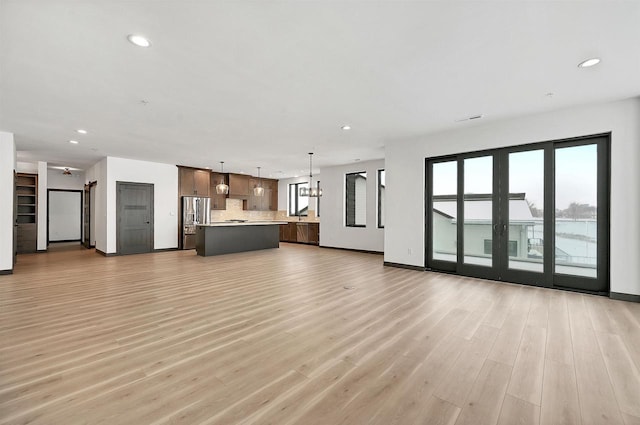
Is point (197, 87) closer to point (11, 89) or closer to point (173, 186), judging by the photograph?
point (11, 89)

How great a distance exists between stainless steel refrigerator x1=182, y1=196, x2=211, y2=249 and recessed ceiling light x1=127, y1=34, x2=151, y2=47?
302 inches

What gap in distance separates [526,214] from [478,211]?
0.74m

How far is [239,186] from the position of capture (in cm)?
1156

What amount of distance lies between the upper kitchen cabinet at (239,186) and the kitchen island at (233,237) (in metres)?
2.62

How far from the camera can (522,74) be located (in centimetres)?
328

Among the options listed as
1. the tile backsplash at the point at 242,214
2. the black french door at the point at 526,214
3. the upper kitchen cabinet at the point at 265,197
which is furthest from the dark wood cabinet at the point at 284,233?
the black french door at the point at 526,214

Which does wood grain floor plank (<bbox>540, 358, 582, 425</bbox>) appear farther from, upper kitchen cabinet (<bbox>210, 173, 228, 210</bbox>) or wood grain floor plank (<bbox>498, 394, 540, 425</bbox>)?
upper kitchen cabinet (<bbox>210, 173, 228, 210</bbox>)

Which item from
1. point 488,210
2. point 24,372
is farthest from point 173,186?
point 488,210

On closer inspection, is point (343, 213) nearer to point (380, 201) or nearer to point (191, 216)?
point (380, 201)

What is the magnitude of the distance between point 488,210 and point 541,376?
11.9 ft

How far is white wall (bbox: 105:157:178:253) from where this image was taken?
805 cm

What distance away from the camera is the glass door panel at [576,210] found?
434 centimetres

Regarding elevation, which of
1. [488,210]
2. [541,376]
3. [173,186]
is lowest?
[541,376]

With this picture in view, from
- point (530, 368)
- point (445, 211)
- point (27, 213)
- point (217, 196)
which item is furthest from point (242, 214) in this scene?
point (530, 368)
